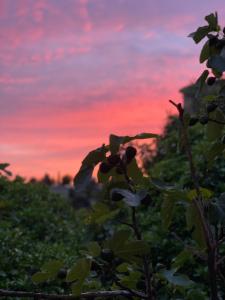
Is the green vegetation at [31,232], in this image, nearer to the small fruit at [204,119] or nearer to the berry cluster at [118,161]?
the small fruit at [204,119]

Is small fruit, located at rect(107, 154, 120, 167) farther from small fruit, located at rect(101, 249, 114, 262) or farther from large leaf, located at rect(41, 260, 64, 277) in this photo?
large leaf, located at rect(41, 260, 64, 277)

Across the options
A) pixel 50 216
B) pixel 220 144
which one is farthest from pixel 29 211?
pixel 220 144

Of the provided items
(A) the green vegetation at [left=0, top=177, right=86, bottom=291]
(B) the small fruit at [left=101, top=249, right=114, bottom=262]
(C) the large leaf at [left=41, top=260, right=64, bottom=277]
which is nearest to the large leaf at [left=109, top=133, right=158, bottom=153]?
(B) the small fruit at [left=101, top=249, right=114, bottom=262]

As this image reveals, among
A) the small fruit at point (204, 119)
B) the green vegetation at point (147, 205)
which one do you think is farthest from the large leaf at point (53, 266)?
the small fruit at point (204, 119)

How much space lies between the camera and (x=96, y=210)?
7.73 ft

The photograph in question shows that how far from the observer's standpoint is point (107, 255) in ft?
7.21

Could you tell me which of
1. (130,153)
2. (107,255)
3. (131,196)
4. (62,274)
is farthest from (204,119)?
(62,274)

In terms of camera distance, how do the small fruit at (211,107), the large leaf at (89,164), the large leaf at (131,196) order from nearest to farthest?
the large leaf at (131,196) → the large leaf at (89,164) → the small fruit at (211,107)

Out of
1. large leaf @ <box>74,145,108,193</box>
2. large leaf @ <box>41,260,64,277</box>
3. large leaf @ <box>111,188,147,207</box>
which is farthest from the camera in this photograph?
large leaf @ <box>41,260,64,277</box>

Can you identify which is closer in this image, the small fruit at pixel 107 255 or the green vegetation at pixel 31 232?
the small fruit at pixel 107 255

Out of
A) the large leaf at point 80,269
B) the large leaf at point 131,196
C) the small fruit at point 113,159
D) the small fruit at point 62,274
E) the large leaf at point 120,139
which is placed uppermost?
the large leaf at point 120,139

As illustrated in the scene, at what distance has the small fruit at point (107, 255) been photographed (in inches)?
86.4

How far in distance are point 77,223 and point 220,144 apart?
9847mm

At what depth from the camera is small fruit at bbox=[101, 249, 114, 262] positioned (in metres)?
2.20
